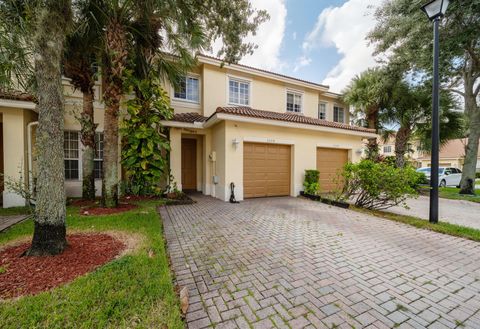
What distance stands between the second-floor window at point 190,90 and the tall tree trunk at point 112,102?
14.9 ft

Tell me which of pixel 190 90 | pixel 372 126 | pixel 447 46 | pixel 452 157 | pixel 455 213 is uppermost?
pixel 447 46

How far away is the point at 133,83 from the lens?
25.1 ft

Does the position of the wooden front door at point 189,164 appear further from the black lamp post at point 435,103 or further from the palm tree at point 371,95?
the palm tree at point 371,95

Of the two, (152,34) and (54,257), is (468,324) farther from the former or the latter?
(152,34)

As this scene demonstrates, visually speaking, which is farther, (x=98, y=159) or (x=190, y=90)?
(x=190, y=90)

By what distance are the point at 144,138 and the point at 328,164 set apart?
9311 millimetres

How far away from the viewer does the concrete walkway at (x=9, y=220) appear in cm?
490

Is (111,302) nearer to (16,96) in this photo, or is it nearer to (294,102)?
(16,96)

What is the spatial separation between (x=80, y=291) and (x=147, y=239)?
5.77 feet

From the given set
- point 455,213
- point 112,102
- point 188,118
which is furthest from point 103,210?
point 455,213

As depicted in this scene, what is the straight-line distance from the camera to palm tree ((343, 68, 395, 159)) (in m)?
12.9

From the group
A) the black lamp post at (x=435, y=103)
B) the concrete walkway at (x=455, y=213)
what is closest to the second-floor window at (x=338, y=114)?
the concrete walkway at (x=455, y=213)

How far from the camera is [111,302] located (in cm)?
232

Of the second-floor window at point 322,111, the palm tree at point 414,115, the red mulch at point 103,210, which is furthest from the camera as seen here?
the second-floor window at point 322,111
